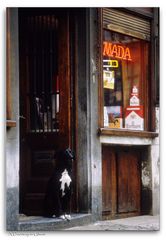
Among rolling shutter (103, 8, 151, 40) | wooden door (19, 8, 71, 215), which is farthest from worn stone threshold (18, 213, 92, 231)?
rolling shutter (103, 8, 151, 40)

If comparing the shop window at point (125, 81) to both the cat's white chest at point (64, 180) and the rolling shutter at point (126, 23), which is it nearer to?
the rolling shutter at point (126, 23)

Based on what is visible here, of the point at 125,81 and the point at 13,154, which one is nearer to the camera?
the point at 13,154

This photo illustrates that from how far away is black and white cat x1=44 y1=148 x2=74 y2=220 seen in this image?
26.8 ft

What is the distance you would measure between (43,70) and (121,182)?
5.51ft

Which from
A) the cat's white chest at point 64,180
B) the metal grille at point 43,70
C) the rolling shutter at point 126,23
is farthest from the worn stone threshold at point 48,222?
the rolling shutter at point 126,23

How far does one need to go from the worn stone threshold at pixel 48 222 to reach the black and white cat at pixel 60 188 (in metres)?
0.12

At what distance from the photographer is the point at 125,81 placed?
950 centimetres

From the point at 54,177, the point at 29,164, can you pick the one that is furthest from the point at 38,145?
the point at 54,177

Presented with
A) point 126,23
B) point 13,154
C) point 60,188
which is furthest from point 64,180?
point 126,23

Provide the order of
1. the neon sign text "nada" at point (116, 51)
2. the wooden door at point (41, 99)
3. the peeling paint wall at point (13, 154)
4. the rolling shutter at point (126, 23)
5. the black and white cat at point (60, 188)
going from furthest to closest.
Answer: the neon sign text "nada" at point (116, 51) < the rolling shutter at point (126, 23) < the wooden door at point (41, 99) < the black and white cat at point (60, 188) < the peeling paint wall at point (13, 154)

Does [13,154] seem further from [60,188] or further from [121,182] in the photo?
[121,182]

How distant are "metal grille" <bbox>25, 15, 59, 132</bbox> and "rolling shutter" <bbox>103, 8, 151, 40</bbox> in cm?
64

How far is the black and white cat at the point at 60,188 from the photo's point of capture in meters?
8.18

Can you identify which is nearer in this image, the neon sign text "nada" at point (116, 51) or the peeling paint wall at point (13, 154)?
the peeling paint wall at point (13, 154)
